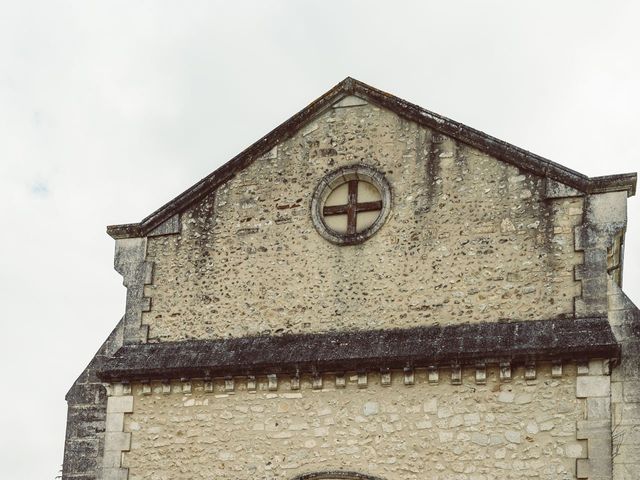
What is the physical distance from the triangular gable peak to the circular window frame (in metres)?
0.84

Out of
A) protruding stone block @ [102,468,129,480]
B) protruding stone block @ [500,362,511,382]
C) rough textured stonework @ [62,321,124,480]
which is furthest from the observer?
rough textured stonework @ [62,321,124,480]

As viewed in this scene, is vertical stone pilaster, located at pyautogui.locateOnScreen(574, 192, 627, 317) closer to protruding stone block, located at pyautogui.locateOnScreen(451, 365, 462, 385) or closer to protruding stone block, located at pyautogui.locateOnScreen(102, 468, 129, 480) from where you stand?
protruding stone block, located at pyautogui.locateOnScreen(451, 365, 462, 385)

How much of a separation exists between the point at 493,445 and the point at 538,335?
127 cm

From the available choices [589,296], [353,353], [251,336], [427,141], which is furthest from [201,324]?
[589,296]

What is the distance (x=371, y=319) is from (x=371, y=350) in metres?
0.48

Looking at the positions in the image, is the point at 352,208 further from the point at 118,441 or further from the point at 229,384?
the point at 118,441

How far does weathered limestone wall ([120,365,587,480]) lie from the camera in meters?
11.3

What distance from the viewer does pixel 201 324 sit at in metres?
13.2

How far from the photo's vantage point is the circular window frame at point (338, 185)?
12.8 meters

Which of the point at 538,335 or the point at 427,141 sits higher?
the point at 427,141

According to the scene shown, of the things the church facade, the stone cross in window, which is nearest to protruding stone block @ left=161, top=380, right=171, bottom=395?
the church facade

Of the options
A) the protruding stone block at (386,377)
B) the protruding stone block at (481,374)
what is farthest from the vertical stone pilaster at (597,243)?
the protruding stone block at (386,377)

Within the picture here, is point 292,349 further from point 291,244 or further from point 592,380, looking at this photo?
point 592,380

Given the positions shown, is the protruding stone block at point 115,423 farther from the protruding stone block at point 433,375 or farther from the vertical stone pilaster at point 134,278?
the protruding stone block at point 433,375
